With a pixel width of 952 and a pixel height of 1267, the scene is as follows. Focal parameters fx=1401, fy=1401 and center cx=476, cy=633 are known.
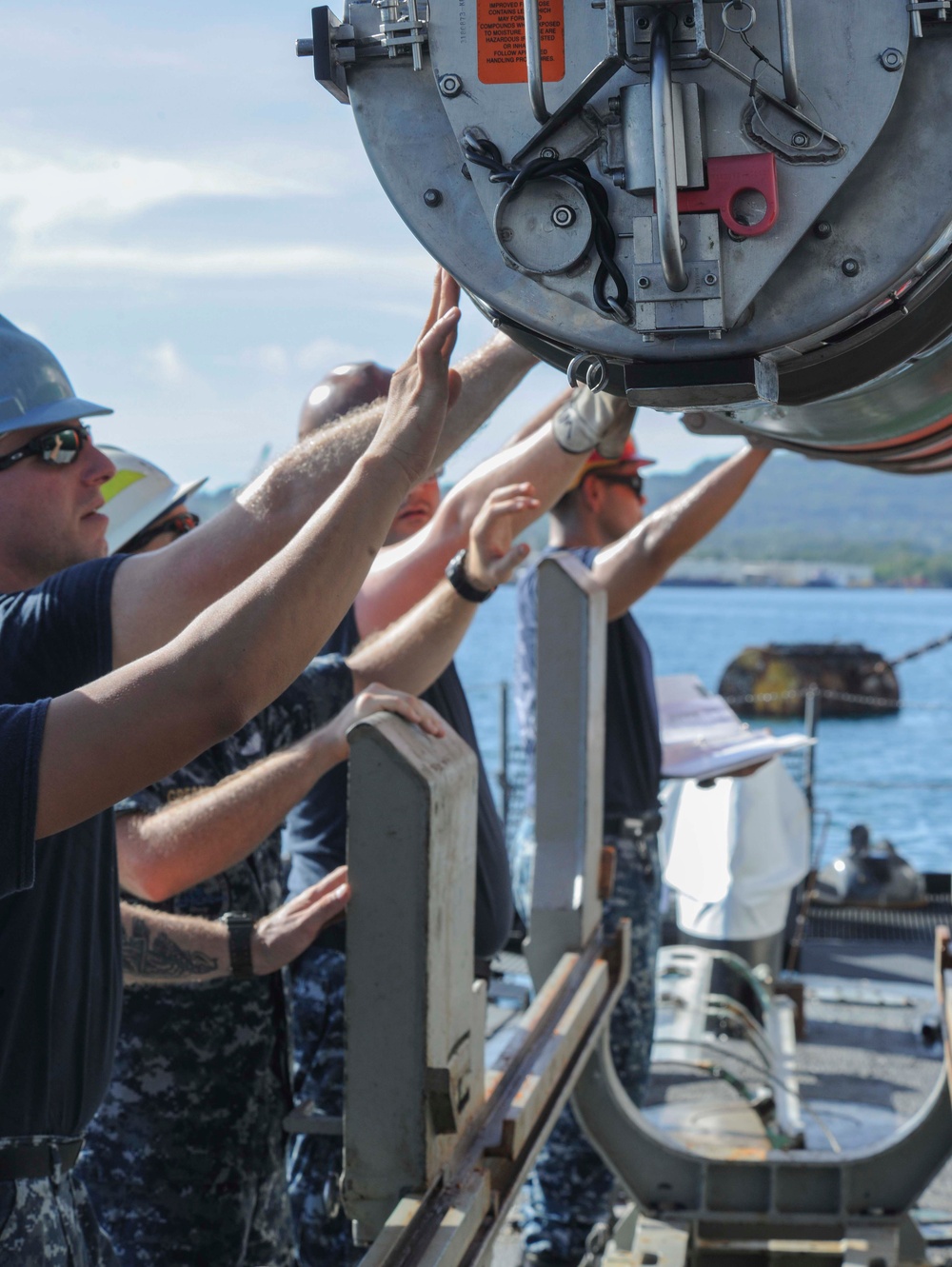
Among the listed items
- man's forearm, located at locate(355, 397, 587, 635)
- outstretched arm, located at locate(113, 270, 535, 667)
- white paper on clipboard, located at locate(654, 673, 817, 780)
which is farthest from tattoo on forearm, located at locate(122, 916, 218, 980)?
white paper on clipboard, located at locate(654, 673, 817, 780)

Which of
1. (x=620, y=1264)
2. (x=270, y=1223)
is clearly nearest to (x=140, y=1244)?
(x=270, y=1223)

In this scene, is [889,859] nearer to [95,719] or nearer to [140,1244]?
[140,1244]

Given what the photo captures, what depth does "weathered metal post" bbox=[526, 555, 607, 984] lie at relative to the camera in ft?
10.4

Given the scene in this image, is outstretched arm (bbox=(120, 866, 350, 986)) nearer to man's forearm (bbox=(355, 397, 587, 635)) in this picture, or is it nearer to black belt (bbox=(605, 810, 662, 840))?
man's forearm (bbox=(355, 397, 587, 635))

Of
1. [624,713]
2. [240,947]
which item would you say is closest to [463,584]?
[240,947]

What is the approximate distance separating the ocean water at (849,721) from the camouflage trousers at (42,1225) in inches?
180

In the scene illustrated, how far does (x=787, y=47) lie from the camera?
1.31 metres

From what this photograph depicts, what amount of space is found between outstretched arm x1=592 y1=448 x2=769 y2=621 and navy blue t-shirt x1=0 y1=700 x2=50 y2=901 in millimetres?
2589

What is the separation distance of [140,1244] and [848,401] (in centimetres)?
190

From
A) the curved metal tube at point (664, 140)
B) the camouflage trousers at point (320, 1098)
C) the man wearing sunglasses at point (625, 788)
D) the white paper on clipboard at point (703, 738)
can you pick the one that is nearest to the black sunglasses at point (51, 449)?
the curved metal tube at point (664, 140)

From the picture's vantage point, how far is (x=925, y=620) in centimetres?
14875

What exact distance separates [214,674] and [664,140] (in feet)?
2.20

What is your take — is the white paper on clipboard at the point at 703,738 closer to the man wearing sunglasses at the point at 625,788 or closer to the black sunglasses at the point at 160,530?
the man wearing sunglasses at the point at 625,788

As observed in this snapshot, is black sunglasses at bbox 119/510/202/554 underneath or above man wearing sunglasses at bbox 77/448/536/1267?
above
